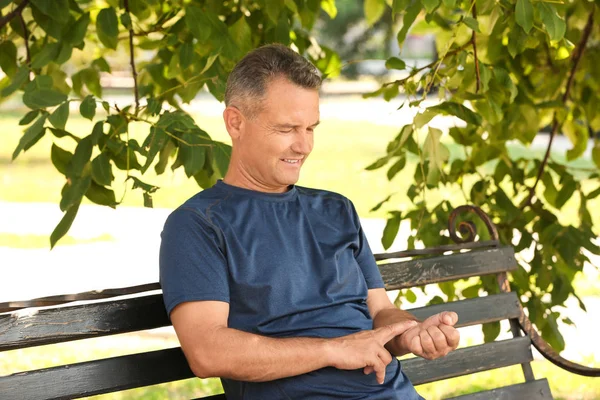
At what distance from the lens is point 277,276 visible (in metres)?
2.19

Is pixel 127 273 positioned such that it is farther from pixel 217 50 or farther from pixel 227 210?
pixel 227 210

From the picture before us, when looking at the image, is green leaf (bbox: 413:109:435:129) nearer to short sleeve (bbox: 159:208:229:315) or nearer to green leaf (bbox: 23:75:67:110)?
short sleeve (bbox: 159:208:229:315)

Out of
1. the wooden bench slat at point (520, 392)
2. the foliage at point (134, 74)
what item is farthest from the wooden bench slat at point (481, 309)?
the foliage at point (134, 74)

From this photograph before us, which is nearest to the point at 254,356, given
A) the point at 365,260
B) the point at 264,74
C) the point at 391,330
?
the point at 391,330

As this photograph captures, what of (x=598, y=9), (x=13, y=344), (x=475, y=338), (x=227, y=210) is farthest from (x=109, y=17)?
(x=475, y=338)

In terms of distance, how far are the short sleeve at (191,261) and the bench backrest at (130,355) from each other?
0.21m

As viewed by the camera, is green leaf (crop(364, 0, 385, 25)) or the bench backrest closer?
the bench backrest

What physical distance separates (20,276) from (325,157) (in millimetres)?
8125

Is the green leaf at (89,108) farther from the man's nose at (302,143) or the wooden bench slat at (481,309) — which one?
the wooden bench slat at (481,309)

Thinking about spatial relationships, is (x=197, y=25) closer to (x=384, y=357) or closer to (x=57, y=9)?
(x=57, y=9)

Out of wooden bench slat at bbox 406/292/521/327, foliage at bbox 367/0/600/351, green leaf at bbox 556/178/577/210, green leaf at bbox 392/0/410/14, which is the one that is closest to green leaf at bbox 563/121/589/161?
foliage at bbox 367/0/600/351

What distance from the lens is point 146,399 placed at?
15.3ft

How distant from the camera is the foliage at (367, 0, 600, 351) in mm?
2957

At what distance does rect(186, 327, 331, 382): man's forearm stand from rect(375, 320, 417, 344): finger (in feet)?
0.43
